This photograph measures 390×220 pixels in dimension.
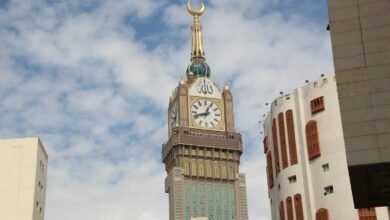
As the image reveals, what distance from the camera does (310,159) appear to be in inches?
3041

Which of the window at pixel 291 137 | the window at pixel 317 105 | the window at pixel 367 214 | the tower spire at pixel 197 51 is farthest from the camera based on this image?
the tower spire at pixel 197 51

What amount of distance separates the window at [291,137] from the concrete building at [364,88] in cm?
3264

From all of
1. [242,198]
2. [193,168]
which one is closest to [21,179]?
[193,168]

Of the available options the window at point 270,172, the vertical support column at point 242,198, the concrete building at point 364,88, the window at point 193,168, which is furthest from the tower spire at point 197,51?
the concrete building at point 364,88

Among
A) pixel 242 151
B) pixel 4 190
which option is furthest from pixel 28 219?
pixel 242 151

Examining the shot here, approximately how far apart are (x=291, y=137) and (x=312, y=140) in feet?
10.1

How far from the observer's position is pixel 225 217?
155750mm

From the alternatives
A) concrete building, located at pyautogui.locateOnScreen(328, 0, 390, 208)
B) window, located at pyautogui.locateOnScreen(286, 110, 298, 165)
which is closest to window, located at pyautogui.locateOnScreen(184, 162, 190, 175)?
window, located at pyautogui.locateOnScreen(286, 110, 298, 165)

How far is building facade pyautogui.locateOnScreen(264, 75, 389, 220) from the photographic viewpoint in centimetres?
7369

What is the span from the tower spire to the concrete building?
124 meters

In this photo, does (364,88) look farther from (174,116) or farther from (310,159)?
(174,116)

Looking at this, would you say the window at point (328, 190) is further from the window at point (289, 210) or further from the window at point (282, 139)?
the window at point (282, 139)

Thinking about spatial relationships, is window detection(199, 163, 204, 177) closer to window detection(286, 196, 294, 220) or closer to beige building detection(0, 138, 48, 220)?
window detection(286, 196, 294, 220)

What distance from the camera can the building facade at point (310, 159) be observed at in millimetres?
73688
